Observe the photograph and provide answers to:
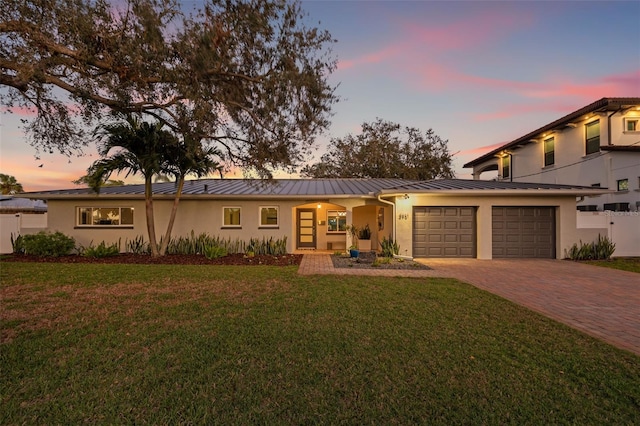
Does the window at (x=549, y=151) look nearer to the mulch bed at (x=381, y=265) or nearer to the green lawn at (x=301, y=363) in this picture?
the mulch bed at (x=381, y=265)

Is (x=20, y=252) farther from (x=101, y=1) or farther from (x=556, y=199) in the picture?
(x=556, y=199)

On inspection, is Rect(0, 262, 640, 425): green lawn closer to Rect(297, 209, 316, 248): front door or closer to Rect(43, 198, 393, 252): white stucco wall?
Rect(43, 198, 393, 252): white stucco wall

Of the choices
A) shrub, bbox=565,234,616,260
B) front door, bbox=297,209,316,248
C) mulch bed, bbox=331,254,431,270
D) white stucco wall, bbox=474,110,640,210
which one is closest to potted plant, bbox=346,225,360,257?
mulch bed, bbox=331,254,431,270

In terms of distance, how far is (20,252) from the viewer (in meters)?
13.1

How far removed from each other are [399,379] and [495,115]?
1703 centimetres

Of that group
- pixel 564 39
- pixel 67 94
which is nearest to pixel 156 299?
pixel 67 94

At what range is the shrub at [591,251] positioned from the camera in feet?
40.4

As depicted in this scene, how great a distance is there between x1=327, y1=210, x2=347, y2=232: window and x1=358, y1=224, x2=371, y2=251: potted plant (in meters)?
1.24

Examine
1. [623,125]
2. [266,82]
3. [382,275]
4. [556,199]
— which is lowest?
[382,275]

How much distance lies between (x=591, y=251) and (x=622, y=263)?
1142 mm

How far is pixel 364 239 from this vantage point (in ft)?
52.3

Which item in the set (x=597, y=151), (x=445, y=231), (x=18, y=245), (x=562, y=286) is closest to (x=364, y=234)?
(x=445, y=231)

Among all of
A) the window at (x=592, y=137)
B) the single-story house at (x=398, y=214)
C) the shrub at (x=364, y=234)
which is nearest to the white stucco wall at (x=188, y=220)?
the single-story house at (x=398, y=214)

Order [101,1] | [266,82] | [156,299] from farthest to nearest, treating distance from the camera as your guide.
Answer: [156,299] → [266,82] → [101,1]
